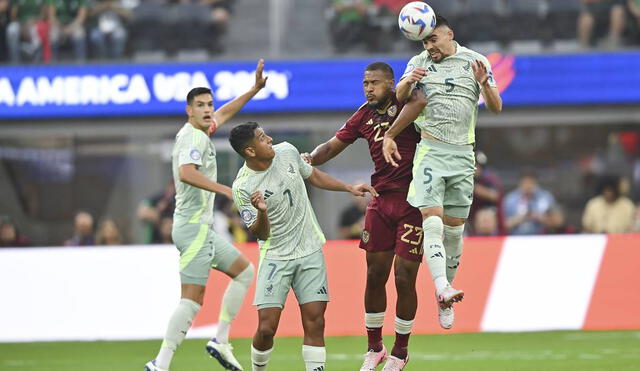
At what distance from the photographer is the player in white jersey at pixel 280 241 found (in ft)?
27.5

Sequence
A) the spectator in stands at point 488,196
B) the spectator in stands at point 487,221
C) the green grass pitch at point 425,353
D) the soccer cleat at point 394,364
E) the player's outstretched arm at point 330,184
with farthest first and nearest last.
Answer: the spectator in stands at point 488,196
the spectator in stands at point 487,221
the green grass pitch at point 425,353
the soccer cleat at point 394,364
the player's outstretched arm at point 330,184

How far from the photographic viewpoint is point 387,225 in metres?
9.17

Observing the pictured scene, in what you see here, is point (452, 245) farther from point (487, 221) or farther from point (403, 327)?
point (487, 221)

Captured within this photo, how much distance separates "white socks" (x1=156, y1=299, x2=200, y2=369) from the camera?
31.7 feet

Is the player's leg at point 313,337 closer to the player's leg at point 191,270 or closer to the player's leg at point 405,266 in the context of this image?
the player's leg at point 405,266

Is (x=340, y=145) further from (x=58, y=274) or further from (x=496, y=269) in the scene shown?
(x=58, y=274)

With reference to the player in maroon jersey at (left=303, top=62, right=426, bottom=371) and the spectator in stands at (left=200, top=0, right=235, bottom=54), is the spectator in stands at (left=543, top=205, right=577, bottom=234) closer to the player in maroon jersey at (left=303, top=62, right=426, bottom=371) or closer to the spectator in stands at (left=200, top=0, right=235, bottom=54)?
the spectator in stands at (left=200, top=0, right=235, bottom=54)

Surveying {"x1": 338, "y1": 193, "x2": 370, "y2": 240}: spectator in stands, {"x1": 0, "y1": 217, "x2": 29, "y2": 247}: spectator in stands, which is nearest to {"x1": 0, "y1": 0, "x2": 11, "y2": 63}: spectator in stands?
{"x1": 0, "y1": 217, "x2": 29, "y2": 247}: spectator in stands

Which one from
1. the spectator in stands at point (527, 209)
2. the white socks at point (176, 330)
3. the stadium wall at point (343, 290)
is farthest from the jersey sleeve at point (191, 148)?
the spectator in stands at point (527, 209)


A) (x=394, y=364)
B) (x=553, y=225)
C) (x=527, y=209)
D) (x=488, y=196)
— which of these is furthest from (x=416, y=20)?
(x=527, y=209)

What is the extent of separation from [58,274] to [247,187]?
6351 mm

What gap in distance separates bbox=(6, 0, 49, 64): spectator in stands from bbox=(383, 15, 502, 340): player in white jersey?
1249 centimetres

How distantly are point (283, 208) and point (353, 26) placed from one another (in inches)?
462

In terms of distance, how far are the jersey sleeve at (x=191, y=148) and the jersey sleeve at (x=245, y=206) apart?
1.48m
